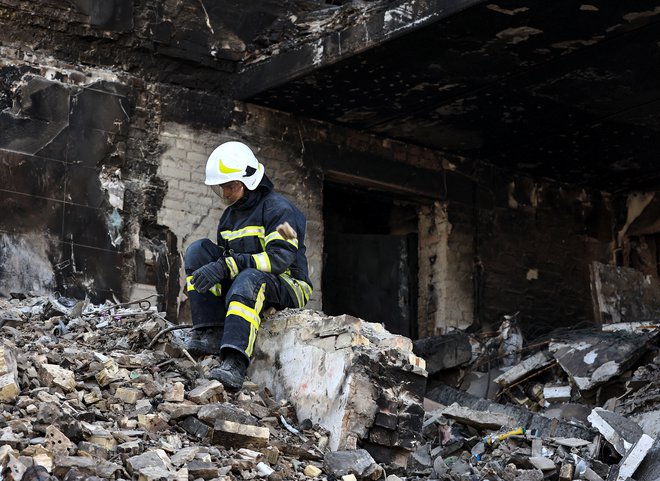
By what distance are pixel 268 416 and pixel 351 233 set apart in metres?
5.76

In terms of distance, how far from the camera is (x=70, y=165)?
962 centimetres

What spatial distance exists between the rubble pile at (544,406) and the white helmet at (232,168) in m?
1.98

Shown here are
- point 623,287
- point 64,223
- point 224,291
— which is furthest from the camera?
point 623,287

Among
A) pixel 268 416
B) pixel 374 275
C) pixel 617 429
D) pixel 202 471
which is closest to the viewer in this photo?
pixel 202 471

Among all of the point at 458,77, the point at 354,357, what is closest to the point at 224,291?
the point at 354,357

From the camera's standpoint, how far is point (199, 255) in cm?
744

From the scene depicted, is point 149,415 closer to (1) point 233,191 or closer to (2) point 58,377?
(2) point 58,377

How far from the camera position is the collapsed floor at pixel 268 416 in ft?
18.7

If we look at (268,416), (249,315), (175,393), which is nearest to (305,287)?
(249,315)

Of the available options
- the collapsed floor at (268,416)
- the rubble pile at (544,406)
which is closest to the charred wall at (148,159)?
the collapsed floor at (268,416)

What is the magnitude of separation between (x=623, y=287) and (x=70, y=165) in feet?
17.3

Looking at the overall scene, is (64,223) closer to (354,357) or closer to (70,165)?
(70,165)

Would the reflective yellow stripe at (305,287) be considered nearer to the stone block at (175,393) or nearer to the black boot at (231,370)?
the black boot at (231,370)

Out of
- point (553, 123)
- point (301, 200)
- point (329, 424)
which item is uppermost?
point (553, 123)
